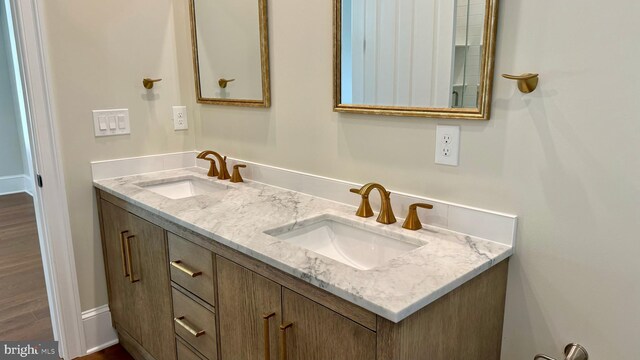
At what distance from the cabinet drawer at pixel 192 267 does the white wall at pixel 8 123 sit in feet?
15.5

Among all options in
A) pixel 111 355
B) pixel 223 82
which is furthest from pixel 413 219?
pixel 111 355

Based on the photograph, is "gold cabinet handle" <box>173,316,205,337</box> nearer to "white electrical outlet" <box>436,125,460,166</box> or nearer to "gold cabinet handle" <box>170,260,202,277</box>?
"gold cabinet handle" <box>170,260,202,277</box>

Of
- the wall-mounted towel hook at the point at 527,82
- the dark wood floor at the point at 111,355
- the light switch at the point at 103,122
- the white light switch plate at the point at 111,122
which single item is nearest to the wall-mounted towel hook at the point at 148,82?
the white light switch plate at the point at 111,122

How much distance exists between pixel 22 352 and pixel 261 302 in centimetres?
175

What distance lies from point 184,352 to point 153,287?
306mm

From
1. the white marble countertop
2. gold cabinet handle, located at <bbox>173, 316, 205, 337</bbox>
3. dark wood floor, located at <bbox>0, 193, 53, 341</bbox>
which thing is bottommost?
dark wood floor, located at <bbox>0, 193, 53, 341</bbox>

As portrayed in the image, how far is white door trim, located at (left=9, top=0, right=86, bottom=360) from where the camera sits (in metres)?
1.89

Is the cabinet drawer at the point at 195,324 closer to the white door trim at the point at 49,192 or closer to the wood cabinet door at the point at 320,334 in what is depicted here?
the wood cabinet door at the point at 320,334

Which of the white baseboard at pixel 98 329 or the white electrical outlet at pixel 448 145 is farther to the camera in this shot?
the white baseboard at pixel 98 329

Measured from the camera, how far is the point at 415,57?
55.9 inches

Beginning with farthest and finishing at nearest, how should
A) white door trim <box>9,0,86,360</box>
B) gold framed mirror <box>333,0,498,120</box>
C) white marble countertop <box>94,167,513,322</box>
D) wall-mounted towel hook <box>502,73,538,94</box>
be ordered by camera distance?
white door trim <box>9,0,86,360</box>, gold framed mirror <box>333,0,498,120</box>, wall-mounted towel hook <box>502,73,538,94</box>, white marble countertop <box>94,167,513,322</box>

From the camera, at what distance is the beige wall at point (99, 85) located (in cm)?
199

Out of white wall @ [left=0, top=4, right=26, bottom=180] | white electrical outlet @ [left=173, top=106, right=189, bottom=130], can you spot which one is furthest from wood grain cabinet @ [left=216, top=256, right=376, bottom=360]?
white wall @ [left=0, top=4, right=26, bottom=180]

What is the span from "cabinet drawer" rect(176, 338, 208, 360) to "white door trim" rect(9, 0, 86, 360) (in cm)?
77
